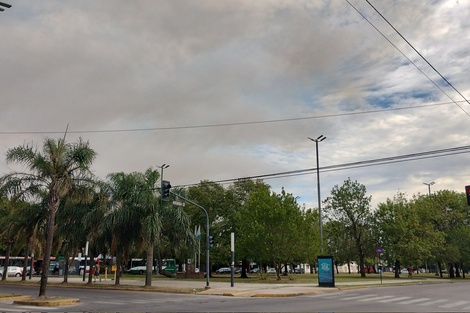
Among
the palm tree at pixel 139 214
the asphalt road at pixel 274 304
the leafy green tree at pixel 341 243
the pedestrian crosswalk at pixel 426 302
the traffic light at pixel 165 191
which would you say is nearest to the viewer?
the asphalt road at pixel 274 304

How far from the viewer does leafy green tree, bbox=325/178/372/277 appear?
2324 inches

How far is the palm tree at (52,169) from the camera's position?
2294 cm

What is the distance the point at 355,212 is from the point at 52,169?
4596cm

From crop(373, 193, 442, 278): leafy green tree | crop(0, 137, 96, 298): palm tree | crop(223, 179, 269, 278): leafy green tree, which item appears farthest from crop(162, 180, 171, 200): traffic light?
crop(373, 193, 442, 278): leafy green tree

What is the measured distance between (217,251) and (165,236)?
68.1 ft

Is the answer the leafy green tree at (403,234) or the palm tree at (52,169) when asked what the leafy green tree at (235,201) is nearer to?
the leafy green tree at (403,234)

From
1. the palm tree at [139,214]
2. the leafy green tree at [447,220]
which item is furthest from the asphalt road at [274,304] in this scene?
the leafy green tree at [447,220]

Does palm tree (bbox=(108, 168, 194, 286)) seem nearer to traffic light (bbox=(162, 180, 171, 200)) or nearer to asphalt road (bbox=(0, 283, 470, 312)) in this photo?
traffic light (bbox=(162, 180, 171, 200))

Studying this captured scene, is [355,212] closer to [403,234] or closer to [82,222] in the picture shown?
[403,234]

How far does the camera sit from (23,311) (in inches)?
651

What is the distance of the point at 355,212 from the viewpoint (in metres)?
59.4

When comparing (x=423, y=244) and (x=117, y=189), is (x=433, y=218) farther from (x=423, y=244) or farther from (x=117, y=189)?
(x=117, y=189)

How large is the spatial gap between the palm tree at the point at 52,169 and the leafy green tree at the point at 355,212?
43.7 metres

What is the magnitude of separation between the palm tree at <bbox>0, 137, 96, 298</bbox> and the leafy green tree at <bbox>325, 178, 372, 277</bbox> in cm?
4370
